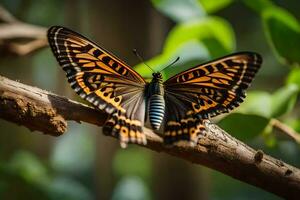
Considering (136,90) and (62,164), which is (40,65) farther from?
(136,90)

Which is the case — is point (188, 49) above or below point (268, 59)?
above

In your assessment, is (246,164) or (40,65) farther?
(40,65)

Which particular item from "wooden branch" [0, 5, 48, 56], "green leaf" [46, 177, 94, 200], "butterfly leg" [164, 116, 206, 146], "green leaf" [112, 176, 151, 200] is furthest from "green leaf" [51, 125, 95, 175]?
"butterfly leg" [164, 116, 206, 146]

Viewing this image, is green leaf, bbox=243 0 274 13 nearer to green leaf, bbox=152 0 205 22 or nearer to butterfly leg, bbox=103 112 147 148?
green leaf, bbox=152 0 205 22

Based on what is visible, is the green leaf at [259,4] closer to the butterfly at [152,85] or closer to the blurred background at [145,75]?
the blurred background at [145,75]

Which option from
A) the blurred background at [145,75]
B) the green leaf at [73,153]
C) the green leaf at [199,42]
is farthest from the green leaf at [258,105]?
the green leaf at [73,153]

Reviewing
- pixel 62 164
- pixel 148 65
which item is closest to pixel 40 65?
pixel 62 164

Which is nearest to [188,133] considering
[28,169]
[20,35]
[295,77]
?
[295,77]
